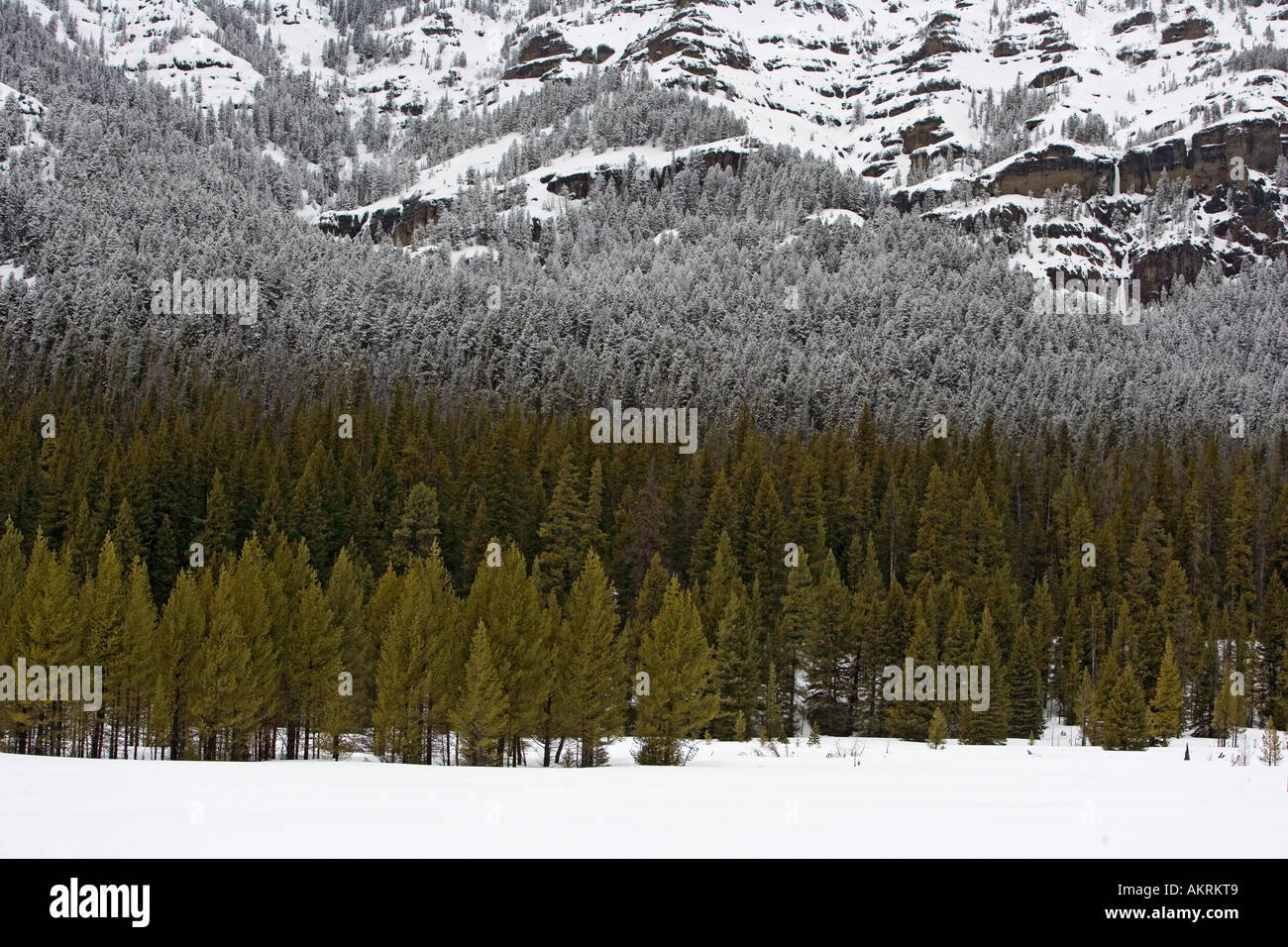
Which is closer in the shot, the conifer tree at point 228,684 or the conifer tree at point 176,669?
the conifer tree at point 228,684

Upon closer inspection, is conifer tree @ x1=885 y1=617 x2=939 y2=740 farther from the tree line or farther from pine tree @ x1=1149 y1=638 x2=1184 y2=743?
pine tree @ x1=1149 y1=638 x2=1184 y2=743

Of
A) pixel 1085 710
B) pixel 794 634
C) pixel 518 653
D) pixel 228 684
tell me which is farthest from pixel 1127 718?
pixel 228 684

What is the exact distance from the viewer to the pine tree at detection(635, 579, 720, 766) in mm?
34531

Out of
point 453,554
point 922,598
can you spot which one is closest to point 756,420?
point 453,554

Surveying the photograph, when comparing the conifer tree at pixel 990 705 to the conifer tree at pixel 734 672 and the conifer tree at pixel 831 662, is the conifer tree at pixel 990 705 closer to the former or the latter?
the conifer tree at pixel 831 662

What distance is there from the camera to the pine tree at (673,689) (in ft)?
113

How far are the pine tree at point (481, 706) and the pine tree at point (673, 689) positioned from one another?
16.0 ft

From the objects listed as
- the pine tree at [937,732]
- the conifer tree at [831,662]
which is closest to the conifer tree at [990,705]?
the pine tree at [937,732]

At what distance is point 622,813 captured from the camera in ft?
48.4

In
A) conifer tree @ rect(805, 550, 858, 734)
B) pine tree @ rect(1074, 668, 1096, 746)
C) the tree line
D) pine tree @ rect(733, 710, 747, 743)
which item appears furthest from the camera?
conifer tree @ rect(805, 550, 858, 734)

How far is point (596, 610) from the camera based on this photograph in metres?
38.5

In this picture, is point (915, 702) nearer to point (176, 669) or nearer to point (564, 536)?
point (564, 536)

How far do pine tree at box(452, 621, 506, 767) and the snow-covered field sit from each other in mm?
13413

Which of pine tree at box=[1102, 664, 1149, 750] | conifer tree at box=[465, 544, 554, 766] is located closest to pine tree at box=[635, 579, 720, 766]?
conifer tree at box=[465, 544, 554, 766]
